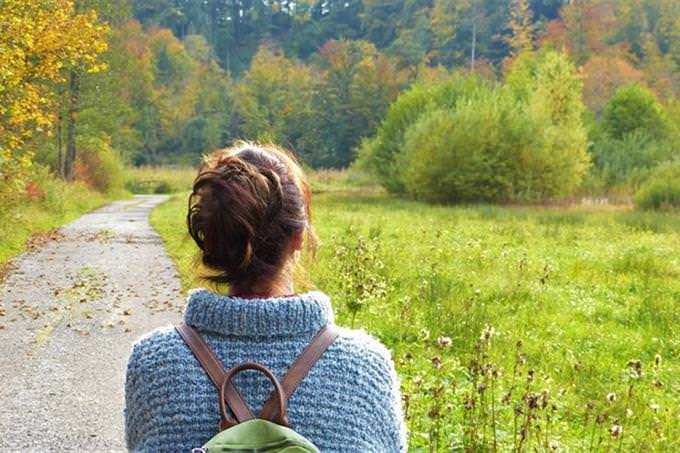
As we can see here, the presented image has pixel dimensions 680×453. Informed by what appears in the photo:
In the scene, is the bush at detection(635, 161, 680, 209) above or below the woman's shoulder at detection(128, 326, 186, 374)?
below

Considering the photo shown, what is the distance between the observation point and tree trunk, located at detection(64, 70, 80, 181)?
1380 inches

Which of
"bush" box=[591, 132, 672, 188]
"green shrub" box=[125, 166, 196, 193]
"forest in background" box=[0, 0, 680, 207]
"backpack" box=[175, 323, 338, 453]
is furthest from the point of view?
"green shrub" box=[125, 166, 196, 193]

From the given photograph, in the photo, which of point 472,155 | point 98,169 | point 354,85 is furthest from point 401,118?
point 354,85

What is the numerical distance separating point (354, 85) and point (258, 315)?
80879 mm

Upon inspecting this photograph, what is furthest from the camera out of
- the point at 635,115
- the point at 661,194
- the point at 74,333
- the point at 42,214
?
the point at 635,115

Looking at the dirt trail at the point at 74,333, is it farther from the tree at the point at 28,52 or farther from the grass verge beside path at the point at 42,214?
the tree at the point at 28,52

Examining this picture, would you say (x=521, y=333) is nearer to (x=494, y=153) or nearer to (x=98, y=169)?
(x=494, y=153)

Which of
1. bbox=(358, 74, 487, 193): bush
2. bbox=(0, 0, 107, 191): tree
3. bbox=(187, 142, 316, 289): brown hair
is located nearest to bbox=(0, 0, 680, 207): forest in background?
bbox=(0, 0, 107, 191): tree

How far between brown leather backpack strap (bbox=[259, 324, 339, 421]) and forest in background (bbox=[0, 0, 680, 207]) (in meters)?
2.30

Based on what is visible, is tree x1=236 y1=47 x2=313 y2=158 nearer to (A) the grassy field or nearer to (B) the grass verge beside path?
(B) the grass verge beside path

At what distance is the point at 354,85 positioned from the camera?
81.4 meters

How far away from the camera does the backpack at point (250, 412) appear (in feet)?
5.42

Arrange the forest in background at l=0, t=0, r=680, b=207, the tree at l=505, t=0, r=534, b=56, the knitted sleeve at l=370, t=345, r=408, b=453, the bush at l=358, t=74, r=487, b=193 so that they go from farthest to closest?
the tree at l=505, t=0, r=534, b=56, the bush at l=358, t=74, r=487, b=193, the forest in background at l=0, t=0, r=680, b=207, the knitted sleeve at l=370, t=345, r=408, b=453

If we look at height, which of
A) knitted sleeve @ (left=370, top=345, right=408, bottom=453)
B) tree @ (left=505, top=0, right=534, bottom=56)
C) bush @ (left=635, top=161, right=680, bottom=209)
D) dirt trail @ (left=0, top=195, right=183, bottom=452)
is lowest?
bush @ (left=635, top=161, right=680, bottom=209)
